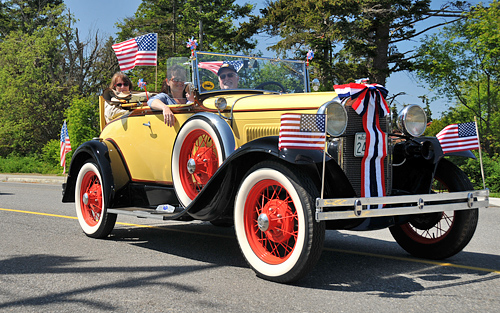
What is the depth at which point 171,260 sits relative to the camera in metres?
4.71

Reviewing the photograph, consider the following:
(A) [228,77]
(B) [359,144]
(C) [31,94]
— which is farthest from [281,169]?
(C) [31,94]

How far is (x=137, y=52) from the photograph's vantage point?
618 cm

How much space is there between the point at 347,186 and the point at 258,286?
1.02 m

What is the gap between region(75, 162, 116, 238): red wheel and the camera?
5856 mm

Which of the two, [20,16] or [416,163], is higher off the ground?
[20,16]

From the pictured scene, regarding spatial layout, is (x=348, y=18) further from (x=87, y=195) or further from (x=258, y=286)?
(x=258, y=286)

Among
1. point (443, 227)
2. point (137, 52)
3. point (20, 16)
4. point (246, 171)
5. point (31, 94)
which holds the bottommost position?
point (443, 227)

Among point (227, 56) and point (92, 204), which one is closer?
point (227, 56)

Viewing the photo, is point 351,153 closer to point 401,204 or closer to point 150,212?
point 401,204

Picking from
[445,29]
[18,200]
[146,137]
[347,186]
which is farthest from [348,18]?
[347,186]

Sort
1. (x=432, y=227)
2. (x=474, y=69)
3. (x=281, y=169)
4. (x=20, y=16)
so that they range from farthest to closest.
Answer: (x=20, y=16) < (x=474, y=69) < (x=432, y=227) < (x=281, y=169)

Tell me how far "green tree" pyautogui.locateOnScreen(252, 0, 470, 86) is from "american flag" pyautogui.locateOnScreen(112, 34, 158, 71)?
51.6ft

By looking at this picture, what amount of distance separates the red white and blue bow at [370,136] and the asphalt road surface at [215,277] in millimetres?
735

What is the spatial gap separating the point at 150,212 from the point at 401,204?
2468mm
